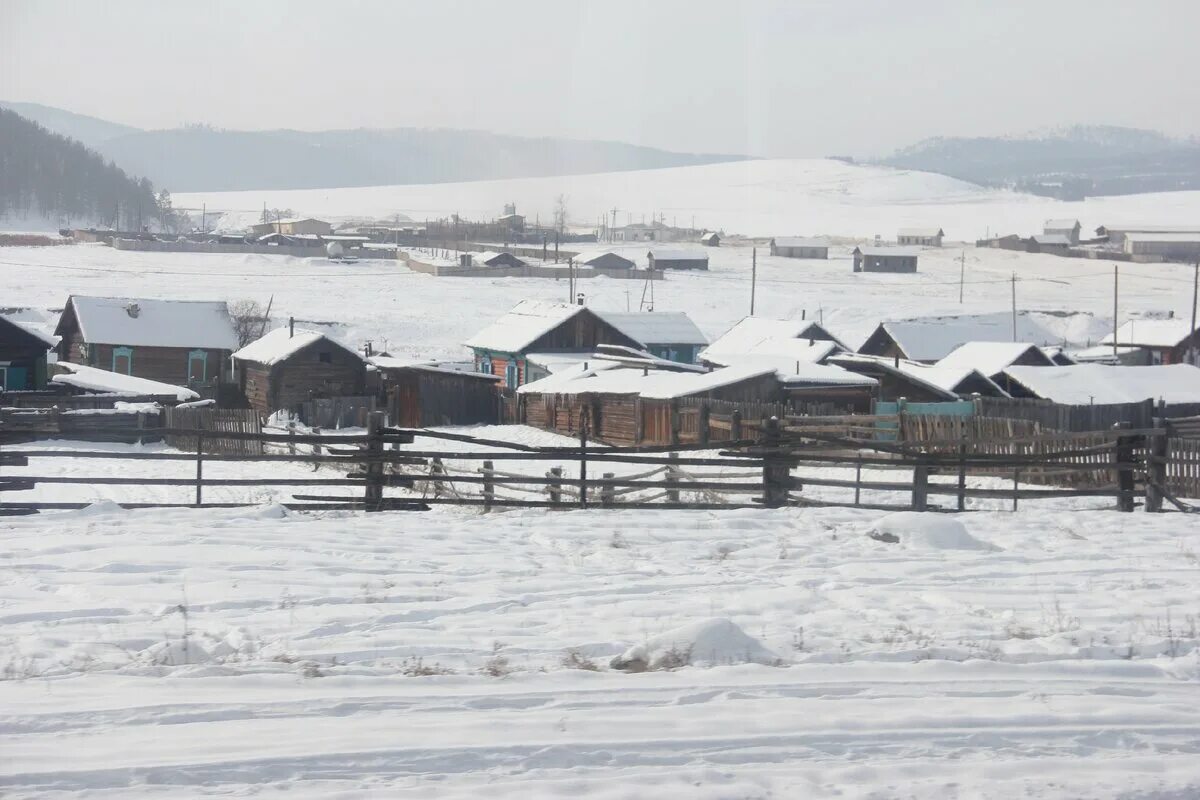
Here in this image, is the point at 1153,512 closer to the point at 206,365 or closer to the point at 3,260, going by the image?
the point at 206,365

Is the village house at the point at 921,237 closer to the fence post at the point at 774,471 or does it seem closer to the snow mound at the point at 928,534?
the fence post at the point at 774,471

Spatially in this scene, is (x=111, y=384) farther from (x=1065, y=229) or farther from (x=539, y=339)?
(x=1065, y=229)

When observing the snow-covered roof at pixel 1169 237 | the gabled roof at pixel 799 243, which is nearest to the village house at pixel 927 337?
the gabled roof at pixel 799 243

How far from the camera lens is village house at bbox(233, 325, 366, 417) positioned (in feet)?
160

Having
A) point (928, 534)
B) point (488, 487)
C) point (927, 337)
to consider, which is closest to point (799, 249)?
point (927, 337)

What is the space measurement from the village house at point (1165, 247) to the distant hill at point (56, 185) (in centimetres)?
14366

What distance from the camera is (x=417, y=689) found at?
7434 millimetres

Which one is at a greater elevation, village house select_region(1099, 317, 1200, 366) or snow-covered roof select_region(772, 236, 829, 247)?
snow-covered roof select_region(772, 236, 829, 247)

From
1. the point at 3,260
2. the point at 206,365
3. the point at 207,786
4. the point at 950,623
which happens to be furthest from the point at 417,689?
the point at 3,260

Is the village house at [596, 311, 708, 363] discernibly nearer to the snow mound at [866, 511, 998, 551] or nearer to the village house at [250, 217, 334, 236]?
the snow mound at [866, 511, 998, 551]

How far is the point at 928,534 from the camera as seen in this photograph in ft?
42.5

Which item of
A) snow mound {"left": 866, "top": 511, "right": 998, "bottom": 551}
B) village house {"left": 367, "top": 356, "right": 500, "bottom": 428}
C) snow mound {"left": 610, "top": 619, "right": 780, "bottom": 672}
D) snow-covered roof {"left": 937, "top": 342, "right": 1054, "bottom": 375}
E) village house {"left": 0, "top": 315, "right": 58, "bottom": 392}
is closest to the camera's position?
snow mound {"left": 610, "top": 619, "right": 780, "bottom": 672}

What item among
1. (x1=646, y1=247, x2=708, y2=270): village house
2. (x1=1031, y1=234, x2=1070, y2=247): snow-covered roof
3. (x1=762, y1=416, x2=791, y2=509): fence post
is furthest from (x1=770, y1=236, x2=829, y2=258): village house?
(x1=762, y1=416, x2=791, y2=509): fence post

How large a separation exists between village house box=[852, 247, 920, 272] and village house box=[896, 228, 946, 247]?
44.3 m
